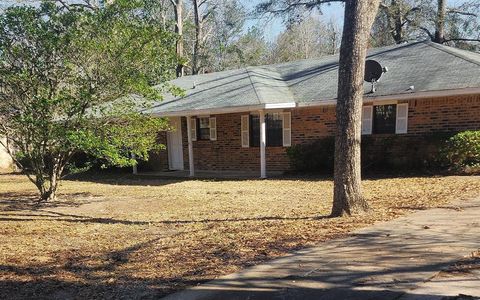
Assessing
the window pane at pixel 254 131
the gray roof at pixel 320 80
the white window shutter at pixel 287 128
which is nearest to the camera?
the gray roof at pixel 320 80

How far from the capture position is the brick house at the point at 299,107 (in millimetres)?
12781

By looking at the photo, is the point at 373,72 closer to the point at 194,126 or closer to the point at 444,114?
the point at 444,114

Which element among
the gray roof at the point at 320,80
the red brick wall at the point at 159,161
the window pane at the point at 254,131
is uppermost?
the gray roof at the point at 320,80

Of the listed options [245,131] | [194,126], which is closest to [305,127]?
[245,131]

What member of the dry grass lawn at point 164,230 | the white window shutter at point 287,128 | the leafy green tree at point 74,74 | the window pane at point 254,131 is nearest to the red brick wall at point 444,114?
the dry grass lawn at point 164,230

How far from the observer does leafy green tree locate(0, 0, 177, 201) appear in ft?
28.2

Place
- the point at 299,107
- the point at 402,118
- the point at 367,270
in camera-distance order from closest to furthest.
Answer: the point at 367,270 < the point at 402,118 < the point at 299,107

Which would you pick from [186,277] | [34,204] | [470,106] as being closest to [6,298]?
[186,277]

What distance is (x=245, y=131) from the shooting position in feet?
54.4

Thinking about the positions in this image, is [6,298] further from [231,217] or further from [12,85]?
[12,85]

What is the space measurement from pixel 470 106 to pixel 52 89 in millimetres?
11020

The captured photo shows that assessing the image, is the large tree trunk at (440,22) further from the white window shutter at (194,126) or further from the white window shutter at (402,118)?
the white window shutter at (194,126)

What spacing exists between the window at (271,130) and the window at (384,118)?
3.38 metres

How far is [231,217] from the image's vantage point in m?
7.88
